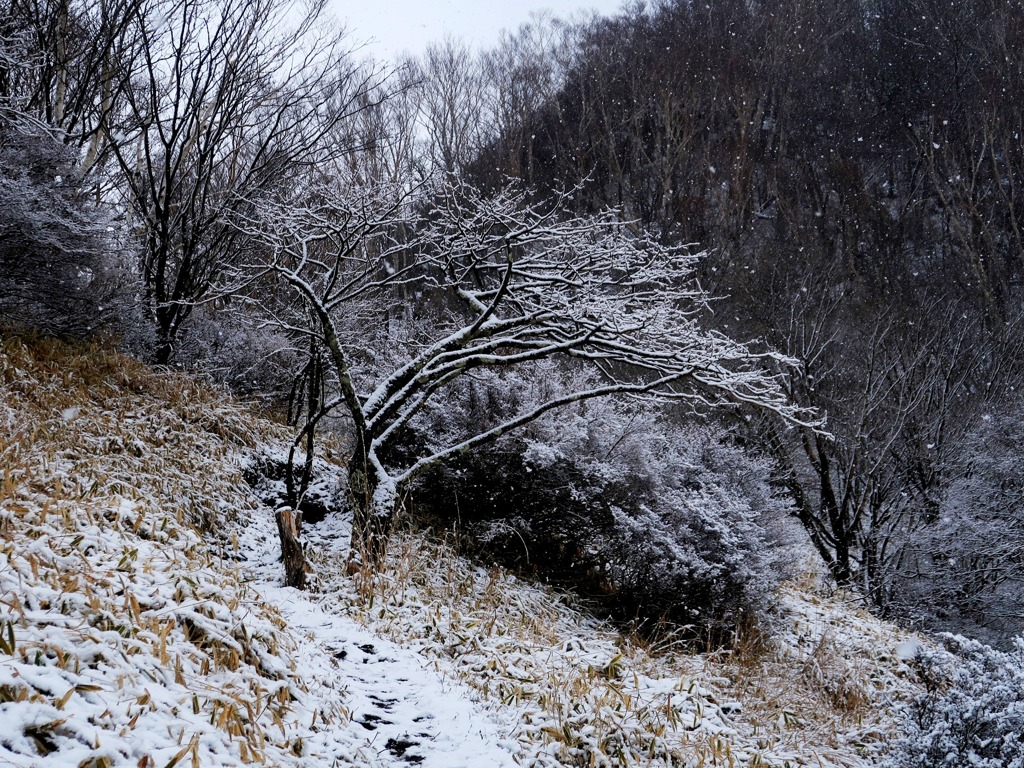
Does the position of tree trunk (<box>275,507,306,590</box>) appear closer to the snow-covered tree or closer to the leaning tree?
the leaning tree

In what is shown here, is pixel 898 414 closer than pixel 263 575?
No

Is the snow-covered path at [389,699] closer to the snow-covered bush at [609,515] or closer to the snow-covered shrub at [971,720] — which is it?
the snow-covered bush at [609,515]

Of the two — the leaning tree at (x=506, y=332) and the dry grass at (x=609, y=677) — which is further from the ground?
the leaning tree at (x=506, y=332)

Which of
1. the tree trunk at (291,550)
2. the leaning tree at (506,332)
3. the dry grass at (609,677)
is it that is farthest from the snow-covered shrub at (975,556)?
the tree trunk at (291,550)

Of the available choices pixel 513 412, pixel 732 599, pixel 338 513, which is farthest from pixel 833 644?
pixel 338 513

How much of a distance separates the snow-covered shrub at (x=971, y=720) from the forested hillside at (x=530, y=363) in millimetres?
21

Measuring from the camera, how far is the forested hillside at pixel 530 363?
611cm

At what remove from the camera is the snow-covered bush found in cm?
641

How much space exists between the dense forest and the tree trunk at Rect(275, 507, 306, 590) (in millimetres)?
35

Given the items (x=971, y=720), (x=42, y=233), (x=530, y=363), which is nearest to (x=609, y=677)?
(x=971, y=720)

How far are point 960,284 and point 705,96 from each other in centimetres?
1153

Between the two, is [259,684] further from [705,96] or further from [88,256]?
[705,96]

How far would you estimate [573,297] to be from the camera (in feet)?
22.3

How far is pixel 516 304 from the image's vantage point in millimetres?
7508
